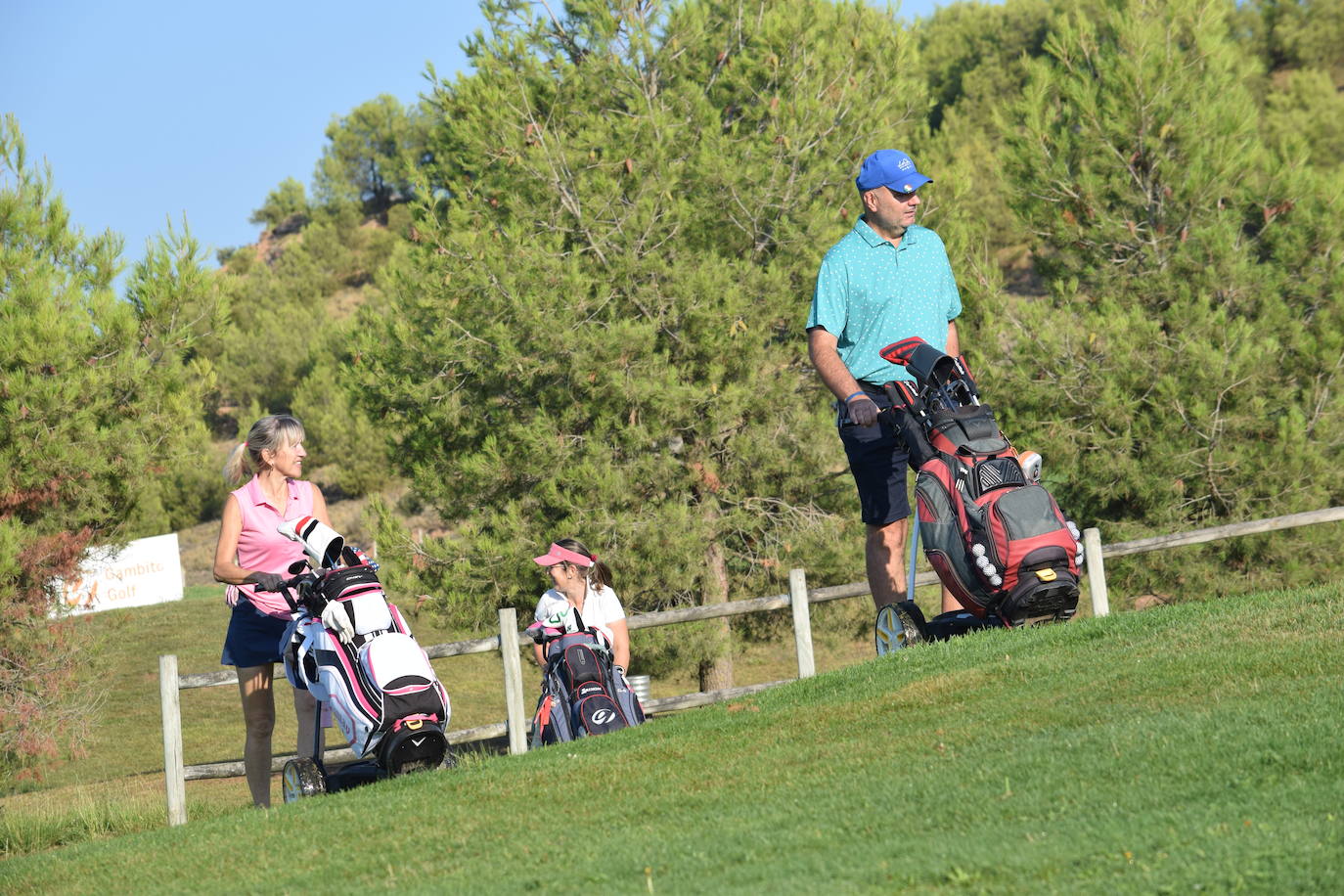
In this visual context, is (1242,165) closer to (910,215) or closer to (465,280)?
(465,280)

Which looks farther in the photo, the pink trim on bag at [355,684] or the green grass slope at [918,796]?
the pink trim on bag at [355,684]

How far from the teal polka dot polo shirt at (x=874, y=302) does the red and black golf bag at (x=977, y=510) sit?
360mm

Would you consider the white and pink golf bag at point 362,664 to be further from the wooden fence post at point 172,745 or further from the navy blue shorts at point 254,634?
the wooden fence post at point 172,745

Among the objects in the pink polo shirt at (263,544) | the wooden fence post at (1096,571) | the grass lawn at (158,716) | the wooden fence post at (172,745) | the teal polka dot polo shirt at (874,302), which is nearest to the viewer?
the pink polo shirt at (263,544)

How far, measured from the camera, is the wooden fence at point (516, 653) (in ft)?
27.4

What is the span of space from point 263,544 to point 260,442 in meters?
0.45

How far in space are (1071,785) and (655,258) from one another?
966cm

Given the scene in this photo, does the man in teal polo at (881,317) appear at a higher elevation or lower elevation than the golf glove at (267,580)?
higher

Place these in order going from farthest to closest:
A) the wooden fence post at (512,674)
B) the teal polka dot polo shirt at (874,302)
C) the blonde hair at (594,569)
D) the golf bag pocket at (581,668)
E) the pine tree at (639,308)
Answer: the pine tree at (639,308), the wooden fence post at (512,674), the blonde hair at (594,569), the golf bag pocket at (581,668), the teal polka dot polo shirt at (874,302)

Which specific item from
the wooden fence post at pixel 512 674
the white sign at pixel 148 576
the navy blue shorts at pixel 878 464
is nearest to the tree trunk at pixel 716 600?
the wooden fence post at pixel 512 674

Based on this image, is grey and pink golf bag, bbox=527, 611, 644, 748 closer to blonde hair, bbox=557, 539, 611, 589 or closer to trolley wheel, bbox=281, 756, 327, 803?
blonde hair, bbox=557, 539, 611, 589

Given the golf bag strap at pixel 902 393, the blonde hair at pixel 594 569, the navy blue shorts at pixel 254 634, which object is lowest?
the navy blue shorts at pixel 254 634

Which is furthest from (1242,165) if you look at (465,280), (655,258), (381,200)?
(381,200)

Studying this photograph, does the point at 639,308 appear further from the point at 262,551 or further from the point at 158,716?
the point at 158,716
